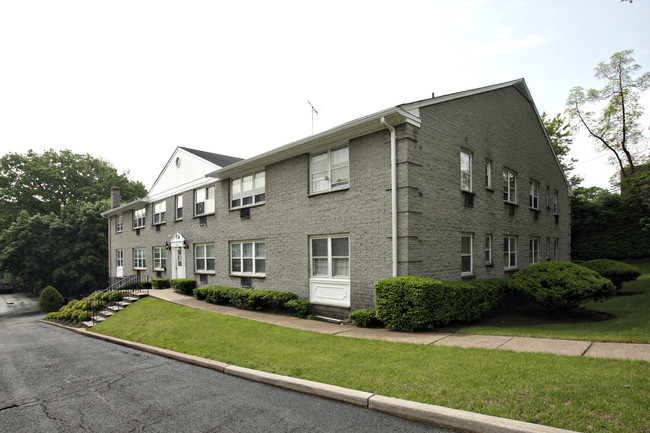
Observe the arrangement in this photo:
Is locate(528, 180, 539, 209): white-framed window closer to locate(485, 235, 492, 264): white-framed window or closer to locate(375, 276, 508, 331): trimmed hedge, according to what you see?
locate(485, 235, 492, 264): white-framed window

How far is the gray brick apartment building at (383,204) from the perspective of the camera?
10633 mm

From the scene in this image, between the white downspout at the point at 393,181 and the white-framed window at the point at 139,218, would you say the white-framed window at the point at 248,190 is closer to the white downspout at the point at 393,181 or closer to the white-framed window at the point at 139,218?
the white downspout at the point at 393,181

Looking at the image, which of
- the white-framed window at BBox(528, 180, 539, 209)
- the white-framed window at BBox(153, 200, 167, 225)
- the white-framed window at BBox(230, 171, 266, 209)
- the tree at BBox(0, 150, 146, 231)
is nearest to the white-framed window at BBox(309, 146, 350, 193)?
the white-framed window at BBox(230, 171, 266, 209)

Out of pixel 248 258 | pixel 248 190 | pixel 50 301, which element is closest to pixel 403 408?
pixel 248 258

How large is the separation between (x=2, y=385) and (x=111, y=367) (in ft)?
5.79

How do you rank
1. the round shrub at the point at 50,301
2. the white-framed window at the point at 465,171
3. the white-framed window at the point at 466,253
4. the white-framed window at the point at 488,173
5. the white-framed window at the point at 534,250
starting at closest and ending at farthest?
the white-framed window at the point at 466,253 → the white-framed window at the point at 465,171 → the white-framed window at the point at 488,173 → the white-framed window at the point at 534,250 → the round shrub at the point at 50,301

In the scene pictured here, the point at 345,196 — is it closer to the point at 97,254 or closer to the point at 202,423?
the point at 202,423

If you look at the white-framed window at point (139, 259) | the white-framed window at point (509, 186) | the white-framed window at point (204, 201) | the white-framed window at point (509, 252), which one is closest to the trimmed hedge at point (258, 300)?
the white-framed window at point (204, 201)

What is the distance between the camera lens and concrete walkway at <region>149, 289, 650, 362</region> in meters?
6.27

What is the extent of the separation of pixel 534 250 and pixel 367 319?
1187cm

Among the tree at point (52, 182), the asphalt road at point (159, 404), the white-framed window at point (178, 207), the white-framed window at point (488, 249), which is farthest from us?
the tree at point (52, 182)

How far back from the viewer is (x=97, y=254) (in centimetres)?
3566

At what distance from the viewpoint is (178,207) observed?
2134 cm

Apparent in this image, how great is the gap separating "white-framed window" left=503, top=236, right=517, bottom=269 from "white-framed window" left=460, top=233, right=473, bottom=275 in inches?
119
